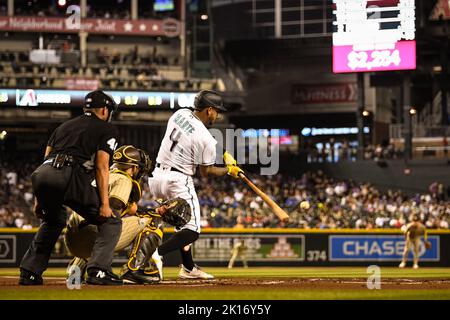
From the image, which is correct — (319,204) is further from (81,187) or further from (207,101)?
(81,187)

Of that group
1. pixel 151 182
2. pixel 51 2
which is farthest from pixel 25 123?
pixel 151 182

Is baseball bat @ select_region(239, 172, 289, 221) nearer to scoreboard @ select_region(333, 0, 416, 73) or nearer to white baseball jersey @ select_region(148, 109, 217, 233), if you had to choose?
white baseball jersey @ select_region(148, 109, 217, 233)

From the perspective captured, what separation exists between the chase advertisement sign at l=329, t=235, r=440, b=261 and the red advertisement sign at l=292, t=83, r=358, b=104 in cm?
2143

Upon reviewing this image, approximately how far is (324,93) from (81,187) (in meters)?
39.1

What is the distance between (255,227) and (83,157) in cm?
1939

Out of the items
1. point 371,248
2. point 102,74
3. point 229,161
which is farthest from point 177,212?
point 102,74

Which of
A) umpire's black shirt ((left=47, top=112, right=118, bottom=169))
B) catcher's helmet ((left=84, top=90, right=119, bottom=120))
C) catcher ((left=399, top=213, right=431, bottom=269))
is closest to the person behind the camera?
umpire's black shirt ((left=47, top=112, right=118, bottom=169))

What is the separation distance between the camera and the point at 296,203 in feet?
98.2

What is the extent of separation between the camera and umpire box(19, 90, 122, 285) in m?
8.22

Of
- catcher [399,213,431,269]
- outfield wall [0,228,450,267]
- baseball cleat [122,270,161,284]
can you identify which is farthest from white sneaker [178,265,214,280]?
outfield wall [0,228,450,267]

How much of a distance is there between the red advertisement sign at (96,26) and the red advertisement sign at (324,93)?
8.69 m

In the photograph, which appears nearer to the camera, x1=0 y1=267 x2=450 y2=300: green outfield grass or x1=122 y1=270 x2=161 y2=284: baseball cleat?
x1=0 y1=267 x2=450 y2=300: green outfield grass
